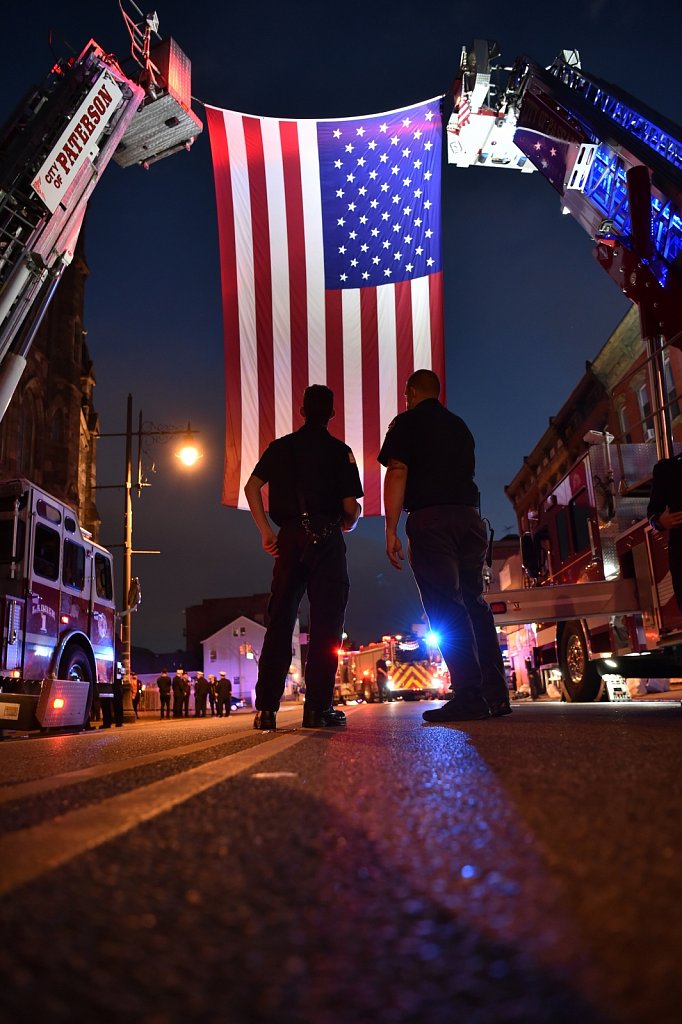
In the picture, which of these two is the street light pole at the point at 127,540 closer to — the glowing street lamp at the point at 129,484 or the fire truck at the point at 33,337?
the glowing street lamp at the point at 129,484

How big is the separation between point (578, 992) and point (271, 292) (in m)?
9.66

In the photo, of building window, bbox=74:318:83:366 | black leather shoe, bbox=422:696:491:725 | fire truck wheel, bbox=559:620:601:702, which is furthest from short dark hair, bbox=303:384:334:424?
building window, bbox=74:318:83:366

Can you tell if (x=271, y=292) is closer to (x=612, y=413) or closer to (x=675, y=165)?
(x=675, y=165)

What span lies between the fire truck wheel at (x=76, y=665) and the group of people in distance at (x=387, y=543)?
19.6ft

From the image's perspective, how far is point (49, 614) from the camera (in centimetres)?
897

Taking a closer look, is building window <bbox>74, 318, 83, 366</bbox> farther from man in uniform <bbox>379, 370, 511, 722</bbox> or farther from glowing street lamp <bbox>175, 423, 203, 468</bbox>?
man in uniform <bbox>379, 370, 511, 722</bbox>

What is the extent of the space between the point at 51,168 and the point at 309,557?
8096 millimetres

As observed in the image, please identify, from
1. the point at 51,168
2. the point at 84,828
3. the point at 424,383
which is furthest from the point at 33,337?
the point at 84,828

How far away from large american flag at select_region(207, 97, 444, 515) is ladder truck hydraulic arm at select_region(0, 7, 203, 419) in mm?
1995

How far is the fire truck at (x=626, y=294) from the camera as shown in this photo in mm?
6660

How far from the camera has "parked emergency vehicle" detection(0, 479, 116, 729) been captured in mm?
7133

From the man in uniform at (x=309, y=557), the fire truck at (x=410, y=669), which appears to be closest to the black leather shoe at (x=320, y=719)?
the man in uniform at (x=309, y=557)

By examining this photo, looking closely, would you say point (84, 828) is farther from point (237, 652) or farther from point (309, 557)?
point (237, 652)

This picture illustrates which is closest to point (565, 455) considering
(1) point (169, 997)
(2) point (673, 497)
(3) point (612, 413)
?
(3) point (612, 413)
